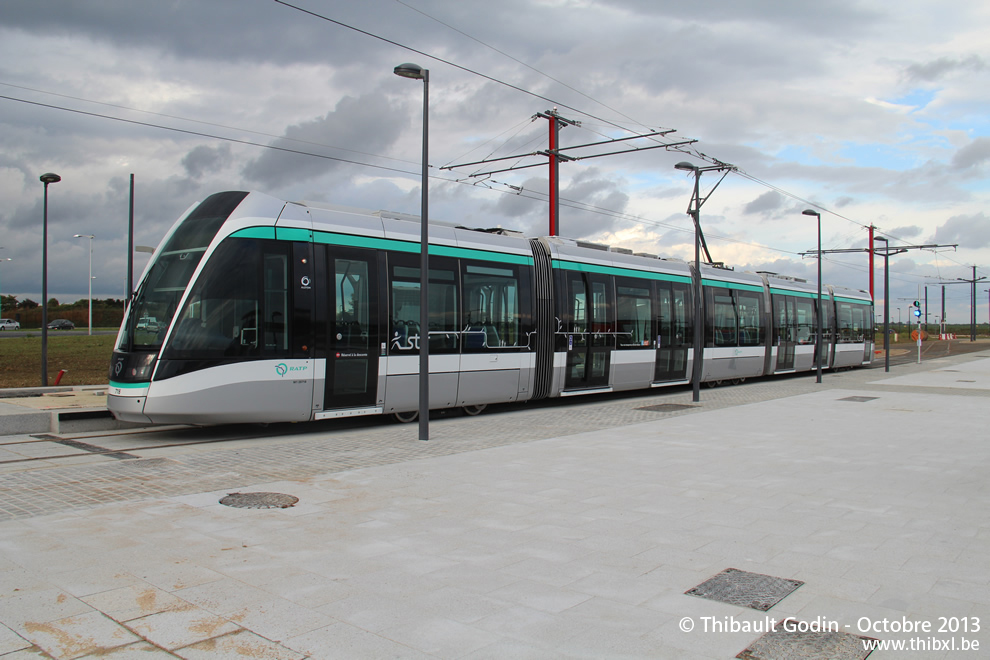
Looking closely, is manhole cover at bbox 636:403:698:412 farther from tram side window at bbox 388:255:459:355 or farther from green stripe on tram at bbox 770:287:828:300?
green stripe on tram at bbox 770:287:828:300

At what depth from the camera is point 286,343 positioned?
11.5 metres

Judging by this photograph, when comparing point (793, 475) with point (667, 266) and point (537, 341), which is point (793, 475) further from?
point (667, 266)

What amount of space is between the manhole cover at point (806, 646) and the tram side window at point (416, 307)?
941 centimetres

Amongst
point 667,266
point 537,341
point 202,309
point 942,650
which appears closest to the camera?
point 942,650

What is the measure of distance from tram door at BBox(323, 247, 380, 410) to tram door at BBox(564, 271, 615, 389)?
554 centimetres

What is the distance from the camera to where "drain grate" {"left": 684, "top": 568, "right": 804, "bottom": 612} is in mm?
4781

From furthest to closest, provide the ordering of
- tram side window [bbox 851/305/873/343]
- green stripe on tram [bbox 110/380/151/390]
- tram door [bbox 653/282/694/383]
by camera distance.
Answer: tram side window [bbox 851/305/873/343]
tram door [bbox 653/282/694/383]
green stripe on tram [bbox 110/380/151/390]

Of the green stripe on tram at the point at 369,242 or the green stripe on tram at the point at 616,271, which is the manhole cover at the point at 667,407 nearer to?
the green stripe on tram at the point at 616,271

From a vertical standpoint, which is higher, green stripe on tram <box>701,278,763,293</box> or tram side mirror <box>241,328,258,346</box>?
green stripe on tram <box>701,278,763,293</box>

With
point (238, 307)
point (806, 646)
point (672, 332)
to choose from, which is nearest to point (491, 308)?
point (238, 307)

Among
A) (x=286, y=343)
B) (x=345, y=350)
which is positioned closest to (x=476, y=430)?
(x=345, y=350)

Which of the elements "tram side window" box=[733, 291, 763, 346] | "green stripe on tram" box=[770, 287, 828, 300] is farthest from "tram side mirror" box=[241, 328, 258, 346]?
"green stripe on tram" box=[770, 287, 828, 300]

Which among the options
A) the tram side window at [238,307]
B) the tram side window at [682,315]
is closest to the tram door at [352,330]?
the tram side window at [238,307]

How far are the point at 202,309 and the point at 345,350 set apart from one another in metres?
2.35
